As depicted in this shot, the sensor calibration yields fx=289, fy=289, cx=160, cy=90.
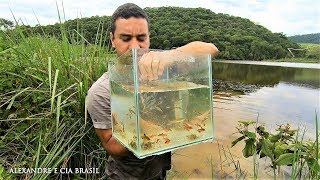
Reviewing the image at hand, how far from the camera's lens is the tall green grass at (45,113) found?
216cm

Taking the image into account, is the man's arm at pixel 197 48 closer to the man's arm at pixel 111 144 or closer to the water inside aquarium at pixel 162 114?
the water inside aquarium at pixel 162 114

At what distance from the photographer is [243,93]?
39.0ft

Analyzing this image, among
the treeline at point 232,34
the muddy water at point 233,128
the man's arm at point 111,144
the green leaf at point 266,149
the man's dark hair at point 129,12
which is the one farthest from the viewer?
the treeline at point 232,34

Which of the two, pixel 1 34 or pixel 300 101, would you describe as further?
pixel 300 101

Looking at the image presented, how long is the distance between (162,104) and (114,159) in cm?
77

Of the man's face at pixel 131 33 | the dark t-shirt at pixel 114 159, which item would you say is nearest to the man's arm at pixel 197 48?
the man's face at pixel 131 33

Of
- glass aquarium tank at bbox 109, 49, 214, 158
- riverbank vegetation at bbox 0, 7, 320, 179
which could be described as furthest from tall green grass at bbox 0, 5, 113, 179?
glass aquarium tank at bbox 109, 49, 214, 158

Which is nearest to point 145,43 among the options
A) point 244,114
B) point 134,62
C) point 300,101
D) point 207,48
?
point 207,48

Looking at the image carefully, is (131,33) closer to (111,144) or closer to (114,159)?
(111,144)

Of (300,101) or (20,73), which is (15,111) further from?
(300,101)

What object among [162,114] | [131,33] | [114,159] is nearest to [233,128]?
[114,159]

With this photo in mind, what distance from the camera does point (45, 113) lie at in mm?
2260

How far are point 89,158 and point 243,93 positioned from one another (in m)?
10.3

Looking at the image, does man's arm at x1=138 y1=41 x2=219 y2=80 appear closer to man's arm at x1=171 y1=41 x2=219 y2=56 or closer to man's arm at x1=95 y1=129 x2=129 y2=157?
man's arm at x1=171 y1=41 x2=219 y2=56
